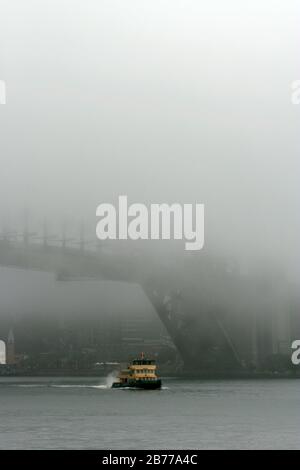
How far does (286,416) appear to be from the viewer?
42656 mm

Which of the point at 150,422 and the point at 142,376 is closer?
the point at 150,422

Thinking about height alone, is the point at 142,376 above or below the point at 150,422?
below

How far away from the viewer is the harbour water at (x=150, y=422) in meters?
31.6

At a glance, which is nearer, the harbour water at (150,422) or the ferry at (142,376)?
the harbour water at (150,422)

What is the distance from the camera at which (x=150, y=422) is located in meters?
38.8

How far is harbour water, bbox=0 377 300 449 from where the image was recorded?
31.6 m

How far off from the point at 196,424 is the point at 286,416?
19.7 ft

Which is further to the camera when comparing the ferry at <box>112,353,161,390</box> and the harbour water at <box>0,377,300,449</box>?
the ferry at <box>112,353,161,390</box>
